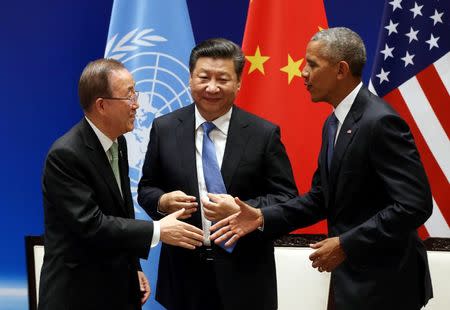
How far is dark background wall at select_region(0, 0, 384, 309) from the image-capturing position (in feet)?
15.5

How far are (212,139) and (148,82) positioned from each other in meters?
1.07

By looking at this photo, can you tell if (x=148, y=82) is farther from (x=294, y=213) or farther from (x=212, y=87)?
(x=294, y=213)

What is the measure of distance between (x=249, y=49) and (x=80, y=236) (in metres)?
1.74

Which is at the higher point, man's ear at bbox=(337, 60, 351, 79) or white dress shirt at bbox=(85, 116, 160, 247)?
man's ear at bbox=(337, 60, 351, 79)

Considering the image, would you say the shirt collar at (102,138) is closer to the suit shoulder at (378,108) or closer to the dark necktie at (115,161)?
the dark necktie at (115,161)

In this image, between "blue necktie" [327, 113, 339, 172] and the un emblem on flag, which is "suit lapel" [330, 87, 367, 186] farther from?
the un emblem on flag

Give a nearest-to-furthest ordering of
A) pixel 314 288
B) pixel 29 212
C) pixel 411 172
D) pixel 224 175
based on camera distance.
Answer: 1. pixel 411 172
2. pixel 224 175
3. pixel 314 288
4. pixel 29 212

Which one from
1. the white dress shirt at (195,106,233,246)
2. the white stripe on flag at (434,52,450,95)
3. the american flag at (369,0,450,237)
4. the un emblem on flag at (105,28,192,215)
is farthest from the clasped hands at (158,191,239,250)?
the white stripe on flag at (434,52,450,95)

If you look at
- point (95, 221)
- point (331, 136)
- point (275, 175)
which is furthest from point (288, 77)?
point (95, 221)

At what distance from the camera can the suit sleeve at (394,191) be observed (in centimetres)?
234

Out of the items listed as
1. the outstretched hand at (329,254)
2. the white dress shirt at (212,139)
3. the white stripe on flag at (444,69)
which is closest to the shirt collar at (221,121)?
the white dress shirt at (212,139)

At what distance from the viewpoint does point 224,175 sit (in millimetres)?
2787

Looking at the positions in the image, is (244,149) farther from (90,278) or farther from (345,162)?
(90,278)

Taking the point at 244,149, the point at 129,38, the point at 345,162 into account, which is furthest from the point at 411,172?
the point at 129,38
